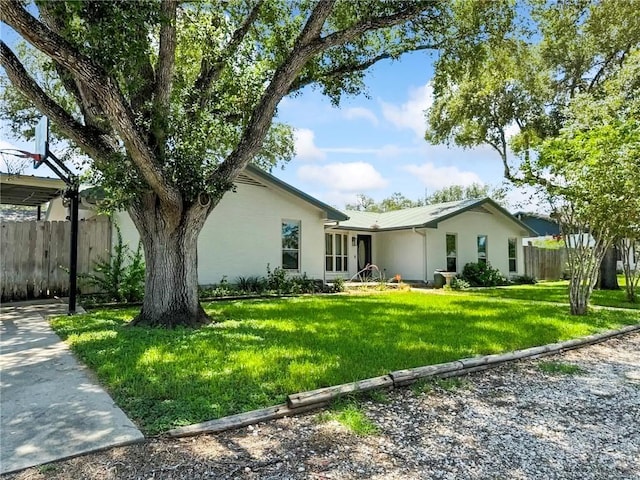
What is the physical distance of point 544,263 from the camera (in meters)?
23.5

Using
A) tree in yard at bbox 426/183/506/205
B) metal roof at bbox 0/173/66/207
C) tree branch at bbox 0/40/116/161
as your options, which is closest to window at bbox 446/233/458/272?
metal roof at bbox 0/173/66/207

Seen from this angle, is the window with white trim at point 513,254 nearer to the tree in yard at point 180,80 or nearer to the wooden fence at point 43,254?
the tree in yard at point 180,80

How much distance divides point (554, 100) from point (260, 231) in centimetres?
1372

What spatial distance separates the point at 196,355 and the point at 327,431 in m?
2.34

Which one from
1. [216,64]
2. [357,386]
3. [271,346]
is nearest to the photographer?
[357,386]

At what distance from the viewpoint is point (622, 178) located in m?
8.40


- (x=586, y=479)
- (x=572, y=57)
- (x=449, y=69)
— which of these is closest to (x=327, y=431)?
(x=586, y=479)

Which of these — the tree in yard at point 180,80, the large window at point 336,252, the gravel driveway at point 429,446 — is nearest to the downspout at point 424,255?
the large window at point 336,252

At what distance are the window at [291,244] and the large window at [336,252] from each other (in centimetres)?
379

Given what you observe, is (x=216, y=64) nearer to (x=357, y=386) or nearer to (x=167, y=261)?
(x=167, y=261)

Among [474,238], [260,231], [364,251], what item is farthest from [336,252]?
[474,238]

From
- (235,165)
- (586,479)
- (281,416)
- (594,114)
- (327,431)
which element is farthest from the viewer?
(594,114)

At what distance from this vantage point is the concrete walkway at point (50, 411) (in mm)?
2889

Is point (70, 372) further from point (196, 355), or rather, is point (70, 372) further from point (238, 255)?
point (238, 255)
